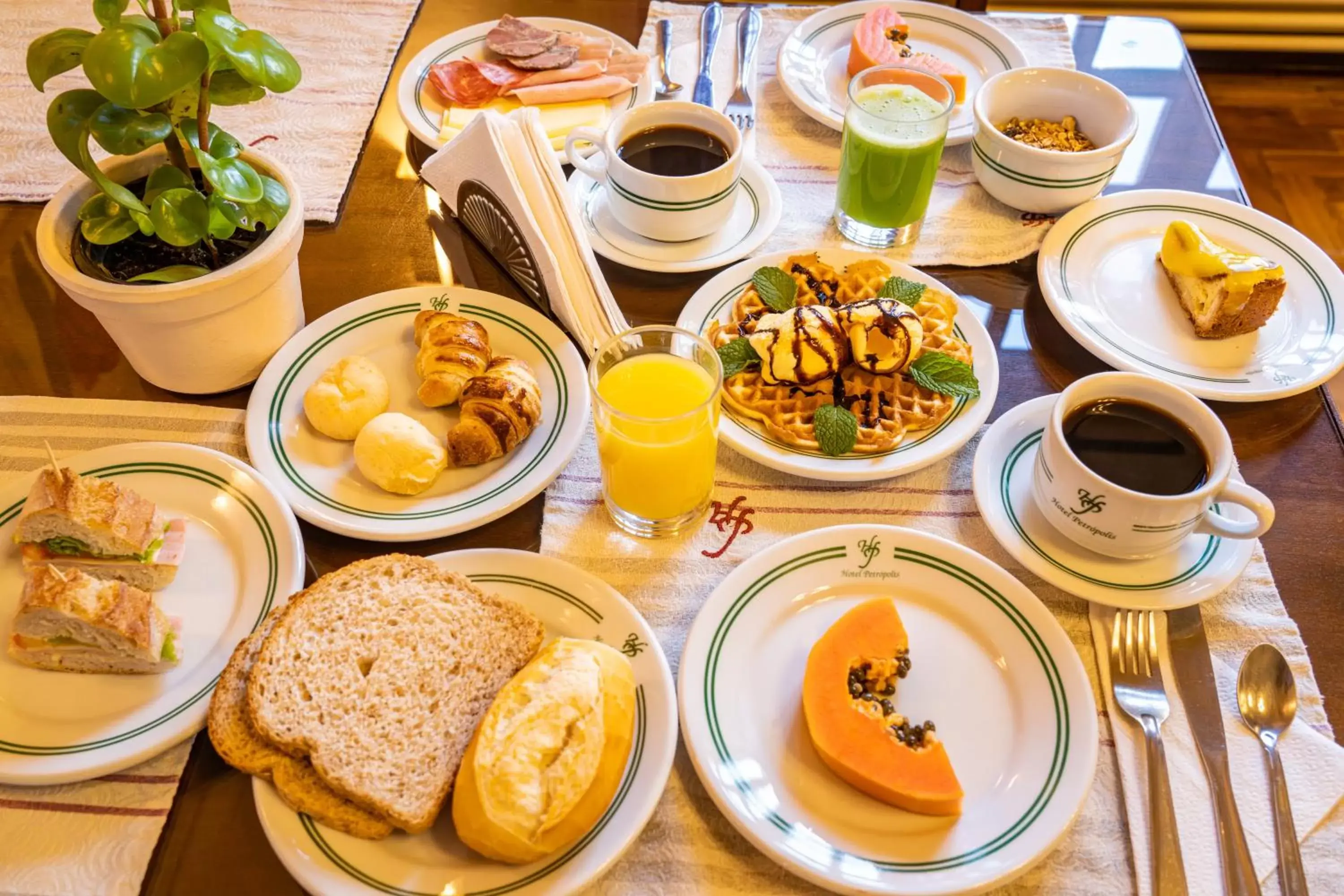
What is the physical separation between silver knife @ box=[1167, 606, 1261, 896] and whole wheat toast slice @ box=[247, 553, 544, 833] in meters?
0.77

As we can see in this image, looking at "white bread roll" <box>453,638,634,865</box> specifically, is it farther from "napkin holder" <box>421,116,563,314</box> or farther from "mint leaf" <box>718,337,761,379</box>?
"napkin holder" <box>421,116,563,314</box>

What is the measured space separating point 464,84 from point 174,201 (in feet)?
2.71

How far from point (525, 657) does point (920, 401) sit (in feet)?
2.22

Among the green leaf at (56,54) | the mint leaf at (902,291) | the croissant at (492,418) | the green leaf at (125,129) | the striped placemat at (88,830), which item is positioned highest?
the green leaf at (56,54)

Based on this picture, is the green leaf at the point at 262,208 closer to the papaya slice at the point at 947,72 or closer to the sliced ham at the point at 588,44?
the sliced ham at the point at 588,44

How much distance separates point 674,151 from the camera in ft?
5.44

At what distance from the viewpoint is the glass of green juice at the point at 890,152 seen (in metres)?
1.58

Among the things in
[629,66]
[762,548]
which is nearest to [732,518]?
[762,548]

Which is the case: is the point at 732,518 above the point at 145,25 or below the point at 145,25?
below

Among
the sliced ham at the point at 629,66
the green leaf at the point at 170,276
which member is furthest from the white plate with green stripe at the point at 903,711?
the sliced ham at the point at 629,66

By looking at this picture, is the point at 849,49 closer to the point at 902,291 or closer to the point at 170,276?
the point at 902,291

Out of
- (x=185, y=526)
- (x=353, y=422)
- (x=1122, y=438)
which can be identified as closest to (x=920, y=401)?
(x=1122, y=438)

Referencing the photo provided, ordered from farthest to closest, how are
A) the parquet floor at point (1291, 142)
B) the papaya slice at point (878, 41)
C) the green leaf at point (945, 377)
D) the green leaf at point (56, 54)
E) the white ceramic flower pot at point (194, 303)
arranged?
1. the parquet floor at point (1291, 142)
2. the papaya slice at point (878, 41)
3. the green leaf at point (945, 377)
4. the white ceramic flower pot at point (194, 303)
5. the green leaf at point (56, 54)

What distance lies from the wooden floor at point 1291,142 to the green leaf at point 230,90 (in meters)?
3.52
